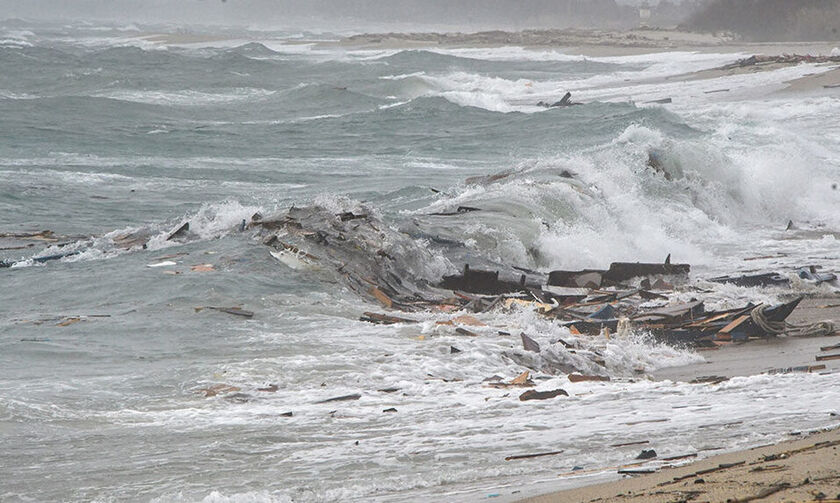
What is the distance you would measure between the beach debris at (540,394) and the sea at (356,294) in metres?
0.11

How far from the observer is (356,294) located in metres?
12.2

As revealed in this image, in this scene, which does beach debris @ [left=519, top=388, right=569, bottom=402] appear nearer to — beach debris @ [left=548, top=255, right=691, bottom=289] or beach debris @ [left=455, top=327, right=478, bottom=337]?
beach debris @ [left=455, top=327, right=478, bottom=337]

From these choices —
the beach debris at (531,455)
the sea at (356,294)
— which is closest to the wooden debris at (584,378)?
the sea at (356,294)

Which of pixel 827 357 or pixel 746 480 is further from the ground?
pixel 746 480

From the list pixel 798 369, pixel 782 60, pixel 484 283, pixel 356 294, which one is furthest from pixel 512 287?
pixel 782 60

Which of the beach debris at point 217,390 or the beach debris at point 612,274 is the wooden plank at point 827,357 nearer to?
the beach debris at point 612,274

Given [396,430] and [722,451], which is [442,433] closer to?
[396,430]

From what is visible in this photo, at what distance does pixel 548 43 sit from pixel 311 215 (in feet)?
214

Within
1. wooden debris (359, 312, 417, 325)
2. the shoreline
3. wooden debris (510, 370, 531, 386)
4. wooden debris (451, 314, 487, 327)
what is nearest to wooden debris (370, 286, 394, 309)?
wooden debris (359, 312, 417, 325)

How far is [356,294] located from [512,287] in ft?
6.28

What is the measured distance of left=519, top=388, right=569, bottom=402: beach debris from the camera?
8.05m

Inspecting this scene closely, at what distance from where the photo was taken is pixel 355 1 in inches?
5837

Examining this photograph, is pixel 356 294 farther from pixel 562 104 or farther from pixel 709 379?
pixel 562 104

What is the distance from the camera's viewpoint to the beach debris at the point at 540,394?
805cm
